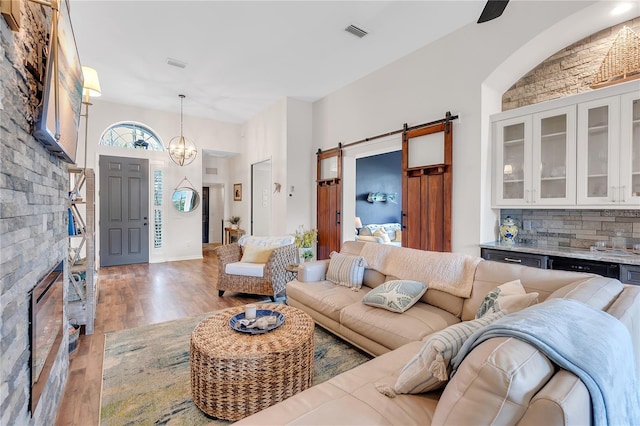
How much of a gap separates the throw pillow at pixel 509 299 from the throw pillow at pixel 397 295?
520 millimetres

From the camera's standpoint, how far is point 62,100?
5.06ft

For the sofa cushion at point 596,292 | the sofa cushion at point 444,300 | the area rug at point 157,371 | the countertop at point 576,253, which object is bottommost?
the area rug at point 157,371

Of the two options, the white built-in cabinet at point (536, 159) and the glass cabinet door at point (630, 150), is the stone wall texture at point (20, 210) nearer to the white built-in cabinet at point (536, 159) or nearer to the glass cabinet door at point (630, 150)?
the white built-in cabinet at point (536, 159)

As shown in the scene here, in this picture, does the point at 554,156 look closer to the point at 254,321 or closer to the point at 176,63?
the point at 254,321

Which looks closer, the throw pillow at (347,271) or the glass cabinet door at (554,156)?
the glass cabinet door at (554,156)

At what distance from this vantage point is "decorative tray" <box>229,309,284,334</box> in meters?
1.95

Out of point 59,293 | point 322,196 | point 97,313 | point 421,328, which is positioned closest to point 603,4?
point 421,328

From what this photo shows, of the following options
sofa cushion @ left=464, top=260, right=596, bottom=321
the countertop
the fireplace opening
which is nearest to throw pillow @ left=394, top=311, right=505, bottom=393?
sofa cushion @ left=464, top=260, right=596, bottom=321

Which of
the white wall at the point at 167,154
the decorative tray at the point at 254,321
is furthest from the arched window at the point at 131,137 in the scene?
the decorative tray at the point at 254,321

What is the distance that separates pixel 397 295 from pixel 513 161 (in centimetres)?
214

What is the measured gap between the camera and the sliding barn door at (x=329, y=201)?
5285mm

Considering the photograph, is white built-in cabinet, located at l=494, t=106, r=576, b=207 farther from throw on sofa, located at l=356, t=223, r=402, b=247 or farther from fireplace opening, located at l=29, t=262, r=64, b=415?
fireplace opening, located at l=29, t=262, r=64, b=415

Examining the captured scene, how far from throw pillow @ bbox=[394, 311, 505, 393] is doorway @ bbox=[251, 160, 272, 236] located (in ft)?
19.3

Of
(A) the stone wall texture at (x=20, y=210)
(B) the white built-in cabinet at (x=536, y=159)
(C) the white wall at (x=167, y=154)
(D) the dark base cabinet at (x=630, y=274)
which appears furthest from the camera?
(C) the white wall at (x=167, y=154)
